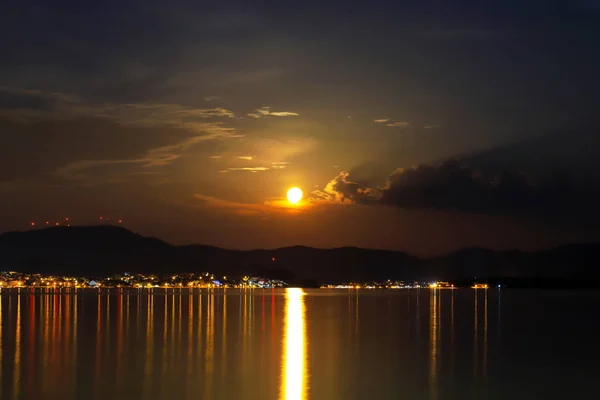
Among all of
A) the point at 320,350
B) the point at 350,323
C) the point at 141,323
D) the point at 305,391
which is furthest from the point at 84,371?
the point at 350,323

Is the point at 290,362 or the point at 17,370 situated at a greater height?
the point at 17,370

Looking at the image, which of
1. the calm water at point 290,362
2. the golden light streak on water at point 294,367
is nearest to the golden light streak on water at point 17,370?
the calm water at point 290,362

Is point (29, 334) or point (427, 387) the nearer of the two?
point (427, 387)

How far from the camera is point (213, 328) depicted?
1597 inches

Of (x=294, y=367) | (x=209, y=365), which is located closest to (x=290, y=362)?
(x=294, y=367)

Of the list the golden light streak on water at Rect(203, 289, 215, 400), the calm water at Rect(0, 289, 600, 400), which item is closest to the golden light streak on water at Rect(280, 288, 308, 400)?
the calm water at Rect(0, 289, 600, 400)

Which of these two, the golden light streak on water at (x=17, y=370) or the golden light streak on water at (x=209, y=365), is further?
the golden light streak on water at (x=209, y=365)

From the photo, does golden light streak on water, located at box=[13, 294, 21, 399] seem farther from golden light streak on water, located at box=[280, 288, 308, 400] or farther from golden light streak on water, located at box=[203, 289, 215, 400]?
golden light streak on water, located at box=[280, 288, 308, 400]

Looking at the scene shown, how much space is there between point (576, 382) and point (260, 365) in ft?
33.4

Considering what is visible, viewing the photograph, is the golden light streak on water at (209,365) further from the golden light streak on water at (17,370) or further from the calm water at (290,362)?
the golden light streak on water at (17,370)

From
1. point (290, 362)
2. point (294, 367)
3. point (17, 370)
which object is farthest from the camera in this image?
point (290, 362)

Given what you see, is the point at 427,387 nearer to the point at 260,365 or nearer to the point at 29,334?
the point at 260,365

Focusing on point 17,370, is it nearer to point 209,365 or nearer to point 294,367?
point 209,365

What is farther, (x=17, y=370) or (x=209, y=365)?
(x=209, y=365)
